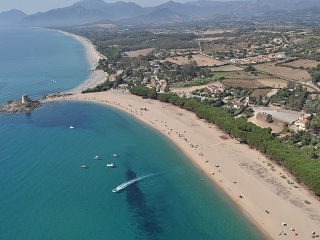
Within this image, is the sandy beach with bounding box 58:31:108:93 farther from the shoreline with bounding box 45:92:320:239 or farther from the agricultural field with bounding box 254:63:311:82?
the agricultural field with bounding box 254:63:311:82

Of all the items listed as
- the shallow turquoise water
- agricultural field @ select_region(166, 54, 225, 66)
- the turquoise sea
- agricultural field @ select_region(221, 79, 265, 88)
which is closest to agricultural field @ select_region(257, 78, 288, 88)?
Result: agricultural field @ select_region(221, 79, 265, 88)

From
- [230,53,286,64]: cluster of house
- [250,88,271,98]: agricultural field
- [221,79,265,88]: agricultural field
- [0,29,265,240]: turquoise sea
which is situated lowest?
[0,29,265,240]: turquoise sea

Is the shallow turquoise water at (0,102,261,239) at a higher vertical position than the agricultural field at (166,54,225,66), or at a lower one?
lower

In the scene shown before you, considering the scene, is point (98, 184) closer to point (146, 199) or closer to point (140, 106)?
point (146, 199)

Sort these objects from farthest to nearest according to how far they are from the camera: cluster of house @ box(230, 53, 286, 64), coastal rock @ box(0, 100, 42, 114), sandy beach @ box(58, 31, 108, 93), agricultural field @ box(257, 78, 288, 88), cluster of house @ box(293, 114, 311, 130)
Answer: cluster of house @ box(230, 53, 286, 64), sandy beach @ box(58, 31, 108, 93), agricultural field @ box(257, 78, 288, 88), coastal rock @ box(0, 100, 42, 114), cluster of house @ box(293, 114, 311, 130)

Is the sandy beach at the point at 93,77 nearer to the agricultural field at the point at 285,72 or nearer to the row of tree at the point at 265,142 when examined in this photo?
the row of tree at the point at 265,142

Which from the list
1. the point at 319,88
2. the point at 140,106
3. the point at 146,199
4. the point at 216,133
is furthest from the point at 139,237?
the point at 319,88
